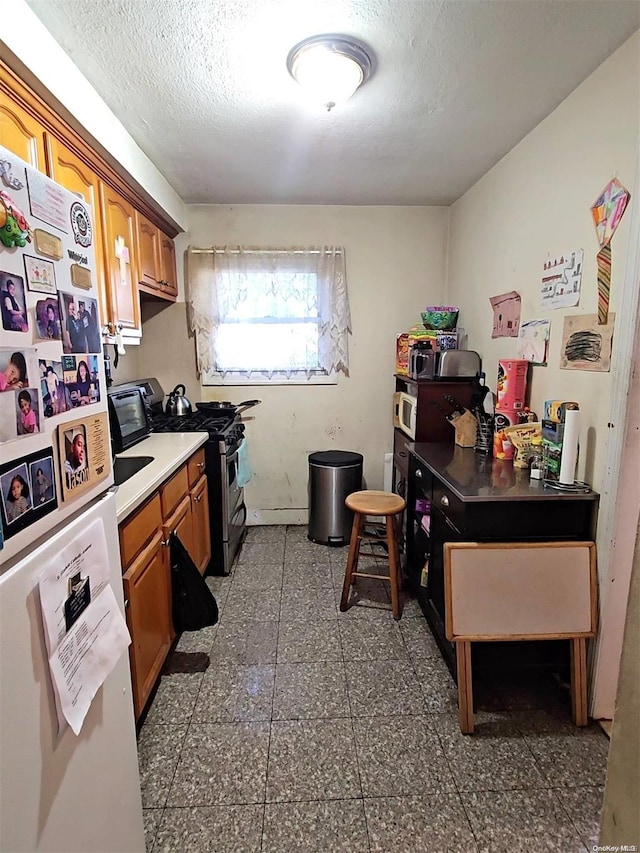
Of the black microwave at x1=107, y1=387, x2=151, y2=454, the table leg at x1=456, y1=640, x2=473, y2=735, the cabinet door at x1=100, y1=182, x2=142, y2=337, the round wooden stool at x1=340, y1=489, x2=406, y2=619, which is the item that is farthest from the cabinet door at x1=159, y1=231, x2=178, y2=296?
the table leg at x1=456, y1=640, x2=473, y2=735

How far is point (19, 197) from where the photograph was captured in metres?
0.71

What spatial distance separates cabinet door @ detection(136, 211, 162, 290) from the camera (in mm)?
2529

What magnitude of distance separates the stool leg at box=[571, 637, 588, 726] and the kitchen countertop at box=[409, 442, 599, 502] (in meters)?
0.56

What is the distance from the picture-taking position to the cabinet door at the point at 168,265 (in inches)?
115

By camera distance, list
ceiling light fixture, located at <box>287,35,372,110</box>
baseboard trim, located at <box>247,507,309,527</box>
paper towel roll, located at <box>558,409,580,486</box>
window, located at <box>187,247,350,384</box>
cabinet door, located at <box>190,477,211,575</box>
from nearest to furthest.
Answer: ceiling light fixture, located at <box>287,35,372,110</box>, paper towel roll, located at <box>558,409,580,486</box>, cabinet door, located at <box>190,477,211,575</box>, window, located at <box>187,247,350,384</box>, baseboard trim, located at <box>247,507,309,527</box>

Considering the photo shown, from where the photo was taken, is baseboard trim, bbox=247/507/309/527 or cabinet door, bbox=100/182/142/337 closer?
cabinet door, bbox=100/182/142/337

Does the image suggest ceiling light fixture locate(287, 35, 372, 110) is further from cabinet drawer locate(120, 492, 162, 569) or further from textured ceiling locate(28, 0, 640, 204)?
cabinet drawer locate(120, 492, 162, 569)

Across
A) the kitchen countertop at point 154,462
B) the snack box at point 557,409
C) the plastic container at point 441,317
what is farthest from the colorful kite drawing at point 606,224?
the kitchen countertop at point 154,462

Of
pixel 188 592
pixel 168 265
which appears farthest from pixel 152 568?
pixel 168 265

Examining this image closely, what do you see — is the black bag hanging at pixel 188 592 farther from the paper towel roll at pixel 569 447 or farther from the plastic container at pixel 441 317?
the plastic container at pixel 441 317

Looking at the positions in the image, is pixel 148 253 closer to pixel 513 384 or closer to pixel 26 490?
pixel 513 384

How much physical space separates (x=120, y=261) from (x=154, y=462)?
1042mm

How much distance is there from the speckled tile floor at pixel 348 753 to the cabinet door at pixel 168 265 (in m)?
2.19

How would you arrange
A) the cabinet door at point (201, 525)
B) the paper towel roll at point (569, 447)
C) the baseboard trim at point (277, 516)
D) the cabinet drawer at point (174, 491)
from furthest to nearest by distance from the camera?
the baseboard trim at point (277, 516) < the cabinet door at point (201, 525) < the cabinet drawer at point (174, 491) < the paper towel roll at point (569, 447)
